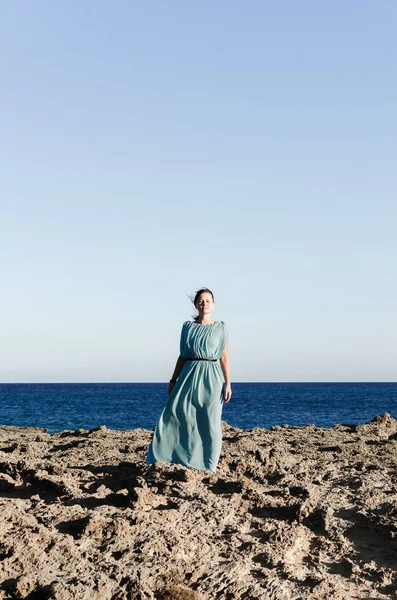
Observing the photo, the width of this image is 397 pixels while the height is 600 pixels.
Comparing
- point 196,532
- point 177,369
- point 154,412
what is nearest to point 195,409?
point 177,369

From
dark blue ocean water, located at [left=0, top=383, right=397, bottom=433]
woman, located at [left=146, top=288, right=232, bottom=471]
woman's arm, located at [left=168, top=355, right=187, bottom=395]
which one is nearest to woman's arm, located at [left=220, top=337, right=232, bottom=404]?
woman, located at [left=146, top=288, right=232, bottom=471]

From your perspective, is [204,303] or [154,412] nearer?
[204,303]

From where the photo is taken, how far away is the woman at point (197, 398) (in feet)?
21.1

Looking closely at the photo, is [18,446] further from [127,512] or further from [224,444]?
[127,512]

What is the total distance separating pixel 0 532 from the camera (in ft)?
14.8

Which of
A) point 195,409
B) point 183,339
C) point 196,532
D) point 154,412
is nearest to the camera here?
point 196,532

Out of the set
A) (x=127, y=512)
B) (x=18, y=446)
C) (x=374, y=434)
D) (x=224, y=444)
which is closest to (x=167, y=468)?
(x=127, y=512)

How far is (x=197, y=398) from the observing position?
6566mm

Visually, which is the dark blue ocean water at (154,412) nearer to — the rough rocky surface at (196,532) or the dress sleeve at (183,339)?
the dress sleeve at (183,339)

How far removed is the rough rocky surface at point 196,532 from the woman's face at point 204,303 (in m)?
1.64

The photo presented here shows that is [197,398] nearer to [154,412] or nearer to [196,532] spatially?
[196,532]

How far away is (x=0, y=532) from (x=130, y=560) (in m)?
1.05

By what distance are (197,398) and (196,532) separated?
2.12 meters

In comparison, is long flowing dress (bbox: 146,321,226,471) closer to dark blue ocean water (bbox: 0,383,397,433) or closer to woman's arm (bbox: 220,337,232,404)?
woman's arm (bbox: 220,337,232,404)
